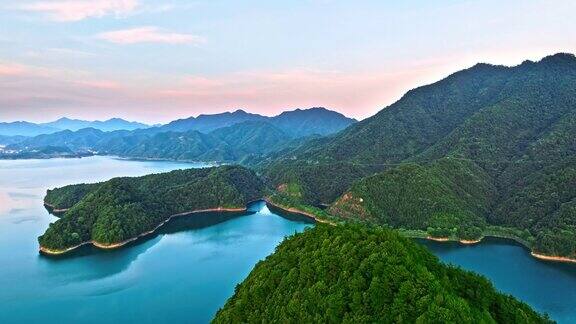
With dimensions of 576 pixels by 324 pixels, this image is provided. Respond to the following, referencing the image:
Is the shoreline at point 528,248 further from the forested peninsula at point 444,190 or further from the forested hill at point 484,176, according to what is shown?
the forested hill at point 484,176

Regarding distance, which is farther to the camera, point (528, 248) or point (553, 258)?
point (528, 248)

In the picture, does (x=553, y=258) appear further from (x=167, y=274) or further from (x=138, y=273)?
(x=138, y=273)

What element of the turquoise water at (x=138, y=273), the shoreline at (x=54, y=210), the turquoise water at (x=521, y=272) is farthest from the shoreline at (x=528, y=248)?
the shoreline at (x=54, y=210)

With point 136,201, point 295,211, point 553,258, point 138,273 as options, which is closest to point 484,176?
point 553,258

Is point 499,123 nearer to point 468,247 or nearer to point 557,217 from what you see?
point 557,217

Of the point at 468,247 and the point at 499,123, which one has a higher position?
the point at 499,123

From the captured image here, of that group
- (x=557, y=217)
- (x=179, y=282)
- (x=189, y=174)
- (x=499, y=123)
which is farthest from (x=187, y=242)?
(x=499, y=123)

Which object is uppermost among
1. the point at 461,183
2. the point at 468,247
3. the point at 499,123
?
the point at 499,123

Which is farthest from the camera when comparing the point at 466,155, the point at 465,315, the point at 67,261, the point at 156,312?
the point at 466,155
